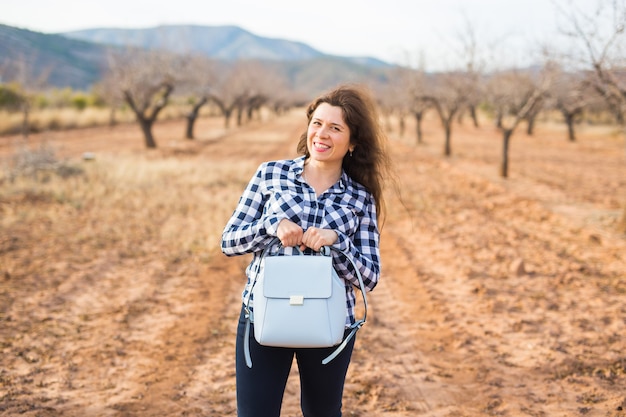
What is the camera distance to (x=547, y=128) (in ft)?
121

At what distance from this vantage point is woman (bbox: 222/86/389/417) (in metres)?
1.84

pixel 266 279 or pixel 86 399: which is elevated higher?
pixel 266 279

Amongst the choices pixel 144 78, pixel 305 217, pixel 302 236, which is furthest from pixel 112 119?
pixel 302 236

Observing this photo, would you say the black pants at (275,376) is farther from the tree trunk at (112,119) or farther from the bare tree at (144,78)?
the tree trunk at (112,119)

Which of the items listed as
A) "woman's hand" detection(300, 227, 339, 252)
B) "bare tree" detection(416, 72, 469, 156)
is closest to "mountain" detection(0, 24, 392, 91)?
"woman's hand" detection(300, 227, 339, 252)

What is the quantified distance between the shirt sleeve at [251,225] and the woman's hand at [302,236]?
0.04 m

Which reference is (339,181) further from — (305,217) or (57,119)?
(57,119)

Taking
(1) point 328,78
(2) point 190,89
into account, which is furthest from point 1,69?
(1) point 328,78

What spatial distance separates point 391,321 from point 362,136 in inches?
121

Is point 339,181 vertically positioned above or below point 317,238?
above

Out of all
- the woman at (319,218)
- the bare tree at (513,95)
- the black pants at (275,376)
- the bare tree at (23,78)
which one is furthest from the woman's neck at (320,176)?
the bare tree at (23,78)

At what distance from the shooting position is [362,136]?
208cm

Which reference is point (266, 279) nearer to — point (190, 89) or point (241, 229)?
point (241, 229)

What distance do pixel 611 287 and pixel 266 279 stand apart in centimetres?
528
